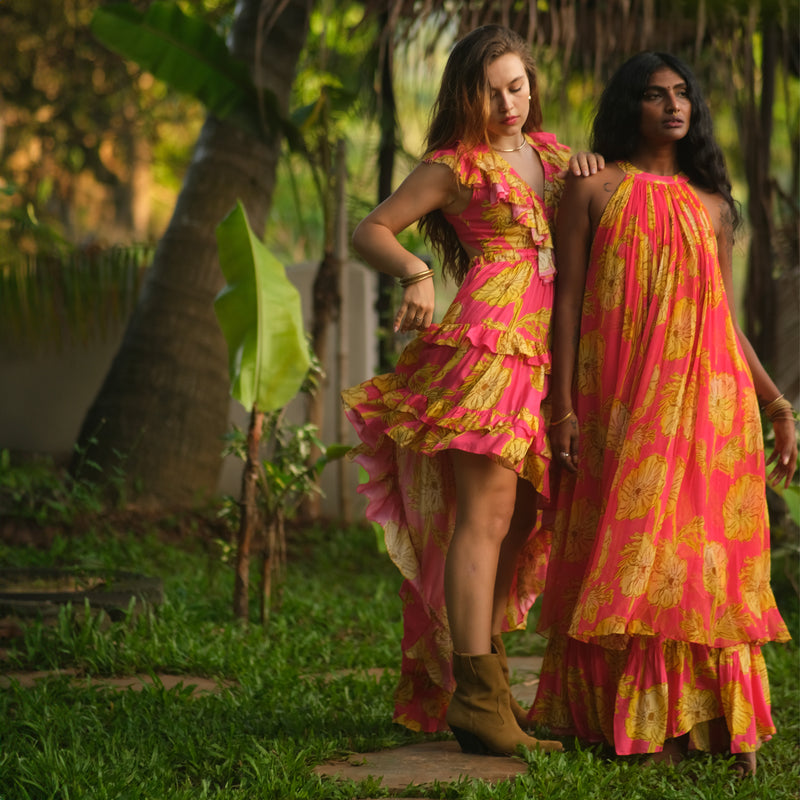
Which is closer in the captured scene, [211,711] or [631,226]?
[631,226]

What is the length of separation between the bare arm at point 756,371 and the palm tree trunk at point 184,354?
3.89 m

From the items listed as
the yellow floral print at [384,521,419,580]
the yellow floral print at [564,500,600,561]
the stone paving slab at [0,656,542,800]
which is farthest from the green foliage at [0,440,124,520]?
the yellow floral print at [564,500,600,561]

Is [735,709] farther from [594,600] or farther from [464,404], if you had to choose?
[464,404]

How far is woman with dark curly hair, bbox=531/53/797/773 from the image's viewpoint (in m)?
2.65

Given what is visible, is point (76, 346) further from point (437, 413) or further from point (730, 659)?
point (730, 659)

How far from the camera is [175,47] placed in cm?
606

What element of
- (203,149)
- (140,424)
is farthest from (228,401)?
(203,149)

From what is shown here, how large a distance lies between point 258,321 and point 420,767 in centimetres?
187

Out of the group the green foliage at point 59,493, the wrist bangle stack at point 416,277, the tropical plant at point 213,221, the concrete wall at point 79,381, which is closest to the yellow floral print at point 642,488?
the wrist bangle stack at point 416,277

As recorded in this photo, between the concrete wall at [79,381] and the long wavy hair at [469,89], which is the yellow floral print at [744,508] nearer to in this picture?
the long wavy hair at [469,89]

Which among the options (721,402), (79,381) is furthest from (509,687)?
(79,381)

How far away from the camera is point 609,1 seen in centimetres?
525

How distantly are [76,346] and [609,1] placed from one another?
4257mm

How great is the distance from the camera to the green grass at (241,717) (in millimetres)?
2434
